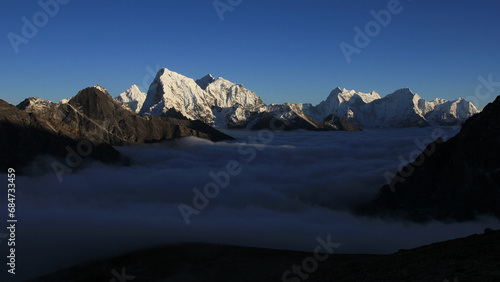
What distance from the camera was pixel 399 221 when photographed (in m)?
114

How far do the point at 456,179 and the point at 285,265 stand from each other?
247ft

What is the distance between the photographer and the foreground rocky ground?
3000 centimetres

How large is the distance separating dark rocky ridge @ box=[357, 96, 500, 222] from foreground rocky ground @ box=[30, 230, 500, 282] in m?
54.0

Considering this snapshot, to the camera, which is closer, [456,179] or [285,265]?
[285,265]

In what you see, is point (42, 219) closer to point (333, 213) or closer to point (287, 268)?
point (287, 268)

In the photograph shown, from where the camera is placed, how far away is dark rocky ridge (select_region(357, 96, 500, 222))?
3413 inches

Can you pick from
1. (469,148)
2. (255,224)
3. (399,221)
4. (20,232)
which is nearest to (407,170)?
(399,221)

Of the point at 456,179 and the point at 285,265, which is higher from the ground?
the point at 456,179

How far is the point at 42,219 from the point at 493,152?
160m

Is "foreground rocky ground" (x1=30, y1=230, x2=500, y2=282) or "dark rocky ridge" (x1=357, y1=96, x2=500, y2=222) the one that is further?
"dark rocky ridge" (x1=357, y1=96, x2=500, y2=222)

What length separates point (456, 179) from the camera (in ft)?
322

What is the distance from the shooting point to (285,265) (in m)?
57.1

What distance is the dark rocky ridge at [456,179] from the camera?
3413 inches

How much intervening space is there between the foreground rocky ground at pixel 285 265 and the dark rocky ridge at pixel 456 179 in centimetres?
5401
